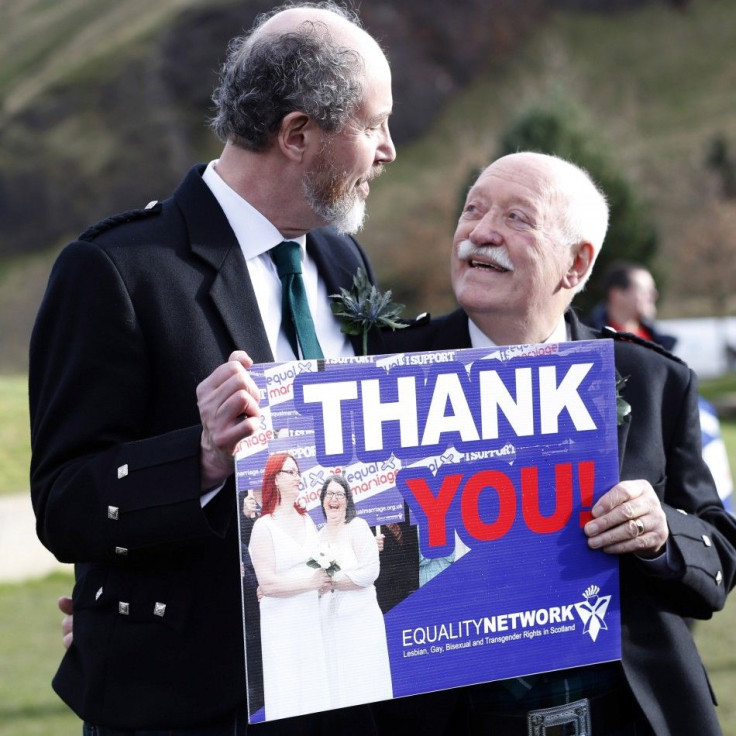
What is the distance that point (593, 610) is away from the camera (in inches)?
99.8

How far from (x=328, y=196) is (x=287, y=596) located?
1003 mm

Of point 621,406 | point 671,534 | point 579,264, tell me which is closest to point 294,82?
point 579,264

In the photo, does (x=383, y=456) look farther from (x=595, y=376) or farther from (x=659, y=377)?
(x=659, y=377)

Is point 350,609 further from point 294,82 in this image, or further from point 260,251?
point 294,82

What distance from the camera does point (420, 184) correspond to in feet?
170

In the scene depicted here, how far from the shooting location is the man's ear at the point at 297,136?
8.63 ft

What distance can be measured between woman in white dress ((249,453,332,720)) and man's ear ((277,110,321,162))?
832 millimetres

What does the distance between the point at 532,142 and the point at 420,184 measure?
24.3 meters

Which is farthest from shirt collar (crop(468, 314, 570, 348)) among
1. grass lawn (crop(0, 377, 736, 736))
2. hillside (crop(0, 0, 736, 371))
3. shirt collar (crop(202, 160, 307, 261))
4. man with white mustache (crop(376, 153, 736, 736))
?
hillside (crop(0, 0, 736, 371))

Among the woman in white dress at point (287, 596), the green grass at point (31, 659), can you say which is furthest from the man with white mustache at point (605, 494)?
the green grass at point (31, 659)


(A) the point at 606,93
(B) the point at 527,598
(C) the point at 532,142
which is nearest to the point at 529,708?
(B) the point at 527,598

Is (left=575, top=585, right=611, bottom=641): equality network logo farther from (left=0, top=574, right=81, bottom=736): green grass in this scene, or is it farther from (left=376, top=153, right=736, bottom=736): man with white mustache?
(left=0, top=574, right=81, bottom=736): green grass

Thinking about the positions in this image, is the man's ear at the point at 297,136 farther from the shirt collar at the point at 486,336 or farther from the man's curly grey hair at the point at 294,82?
the shirt collar at the point at 486,336

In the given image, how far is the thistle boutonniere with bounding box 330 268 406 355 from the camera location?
2746 mm
